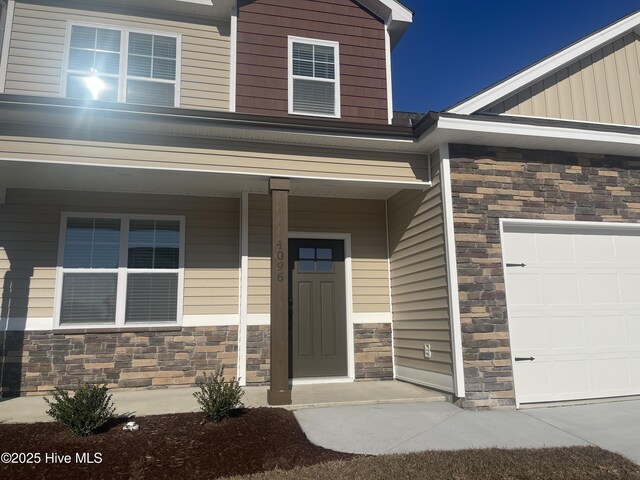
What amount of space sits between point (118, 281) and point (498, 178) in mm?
5611

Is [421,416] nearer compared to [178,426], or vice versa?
[178,426]

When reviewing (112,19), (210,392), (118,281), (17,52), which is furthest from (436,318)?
(17,52)

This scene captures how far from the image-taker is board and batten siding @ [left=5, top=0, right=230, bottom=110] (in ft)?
23.7

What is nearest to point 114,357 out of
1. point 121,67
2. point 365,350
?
point 365,350

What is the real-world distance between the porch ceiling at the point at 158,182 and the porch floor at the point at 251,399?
2.80m

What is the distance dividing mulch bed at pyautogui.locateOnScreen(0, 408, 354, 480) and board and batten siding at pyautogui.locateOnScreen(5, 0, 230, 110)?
15.8 ft

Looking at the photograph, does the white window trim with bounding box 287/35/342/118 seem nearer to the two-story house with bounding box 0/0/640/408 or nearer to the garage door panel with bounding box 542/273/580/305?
the two-story house with bounding box 0/0/640/408

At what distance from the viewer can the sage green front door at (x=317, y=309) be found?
7598 mm

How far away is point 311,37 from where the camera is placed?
8.11 m

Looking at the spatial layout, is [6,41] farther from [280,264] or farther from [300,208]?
[280,264]

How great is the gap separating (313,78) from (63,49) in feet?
12.5

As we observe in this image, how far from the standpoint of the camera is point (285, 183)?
6.30m

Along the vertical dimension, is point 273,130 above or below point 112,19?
below

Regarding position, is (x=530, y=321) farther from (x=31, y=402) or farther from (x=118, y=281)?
(x=31, y=402)
